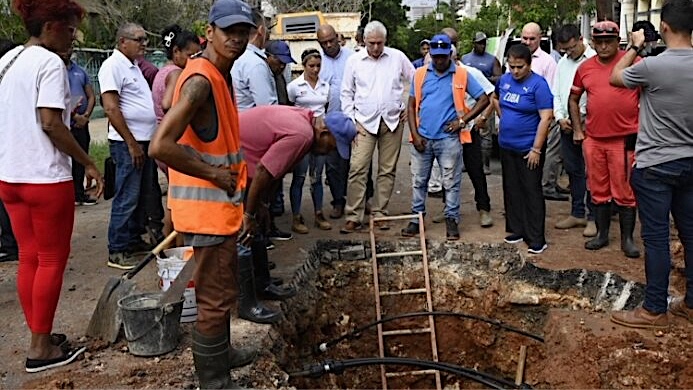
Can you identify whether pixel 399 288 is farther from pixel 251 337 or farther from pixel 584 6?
pixel 584 6

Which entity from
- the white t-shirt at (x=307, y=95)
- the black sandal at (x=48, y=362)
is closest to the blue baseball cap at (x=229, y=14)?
the black sandal at (x=48, y=362)

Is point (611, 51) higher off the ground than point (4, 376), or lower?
higher

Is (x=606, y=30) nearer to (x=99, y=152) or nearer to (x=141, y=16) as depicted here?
(x=99, y=152)

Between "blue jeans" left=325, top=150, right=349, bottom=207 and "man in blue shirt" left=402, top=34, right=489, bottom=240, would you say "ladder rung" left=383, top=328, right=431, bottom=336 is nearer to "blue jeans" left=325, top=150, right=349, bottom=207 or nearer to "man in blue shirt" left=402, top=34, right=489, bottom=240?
"man in blue shirt" left=402, top=34, right=489, bottom=240

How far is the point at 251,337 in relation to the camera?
178 inches

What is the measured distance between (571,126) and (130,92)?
12.9ft

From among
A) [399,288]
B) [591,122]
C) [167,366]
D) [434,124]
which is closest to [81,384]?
[167,366]

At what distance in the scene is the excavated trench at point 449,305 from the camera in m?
5.69

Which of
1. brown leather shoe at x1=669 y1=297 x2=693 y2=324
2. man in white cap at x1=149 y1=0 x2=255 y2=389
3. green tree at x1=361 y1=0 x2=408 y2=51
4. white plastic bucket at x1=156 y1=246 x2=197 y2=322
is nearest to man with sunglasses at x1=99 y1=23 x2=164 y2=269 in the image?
white plastic bucket at x1=156 y1=246 x2=197 y2=322

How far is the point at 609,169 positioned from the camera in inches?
232

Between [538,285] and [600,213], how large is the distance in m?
0.87

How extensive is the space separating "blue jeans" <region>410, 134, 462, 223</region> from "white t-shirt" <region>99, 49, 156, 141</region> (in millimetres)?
2445

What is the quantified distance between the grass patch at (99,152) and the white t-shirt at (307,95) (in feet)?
14.8

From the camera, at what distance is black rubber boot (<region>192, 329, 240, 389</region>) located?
3.53m
